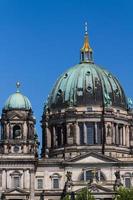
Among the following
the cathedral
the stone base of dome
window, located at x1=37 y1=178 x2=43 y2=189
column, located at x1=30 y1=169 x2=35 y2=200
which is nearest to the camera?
column, located at x1=30 y1=169 x2=35 y2=200

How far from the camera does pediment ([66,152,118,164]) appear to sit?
568 ft

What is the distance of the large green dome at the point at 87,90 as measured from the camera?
183 meters

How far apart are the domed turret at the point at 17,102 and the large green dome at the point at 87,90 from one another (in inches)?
428

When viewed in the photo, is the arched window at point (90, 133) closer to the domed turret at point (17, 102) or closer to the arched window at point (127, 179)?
the arched window at point (127, 179)

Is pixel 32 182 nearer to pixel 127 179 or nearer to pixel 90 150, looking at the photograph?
pixel 90 150

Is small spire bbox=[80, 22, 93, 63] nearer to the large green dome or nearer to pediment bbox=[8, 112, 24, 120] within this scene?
the large green dome

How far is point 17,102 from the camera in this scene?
568 feet

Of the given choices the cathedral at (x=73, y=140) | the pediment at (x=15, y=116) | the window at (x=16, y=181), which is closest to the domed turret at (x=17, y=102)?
the cathedral at (x=73, y=140)

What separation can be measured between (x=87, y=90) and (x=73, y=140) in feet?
35.1

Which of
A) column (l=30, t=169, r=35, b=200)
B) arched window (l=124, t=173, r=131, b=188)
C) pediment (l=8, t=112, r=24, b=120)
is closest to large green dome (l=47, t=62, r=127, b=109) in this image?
pediment (l=8, t=112, r=24, b=120)

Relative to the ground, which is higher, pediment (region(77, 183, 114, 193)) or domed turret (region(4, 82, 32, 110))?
domed turret (region(4, 82, 32, 110))

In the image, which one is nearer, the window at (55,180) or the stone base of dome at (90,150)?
the window at (55,180)

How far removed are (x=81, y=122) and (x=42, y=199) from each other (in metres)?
18.9

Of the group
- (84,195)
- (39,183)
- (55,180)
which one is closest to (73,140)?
(55,180)
